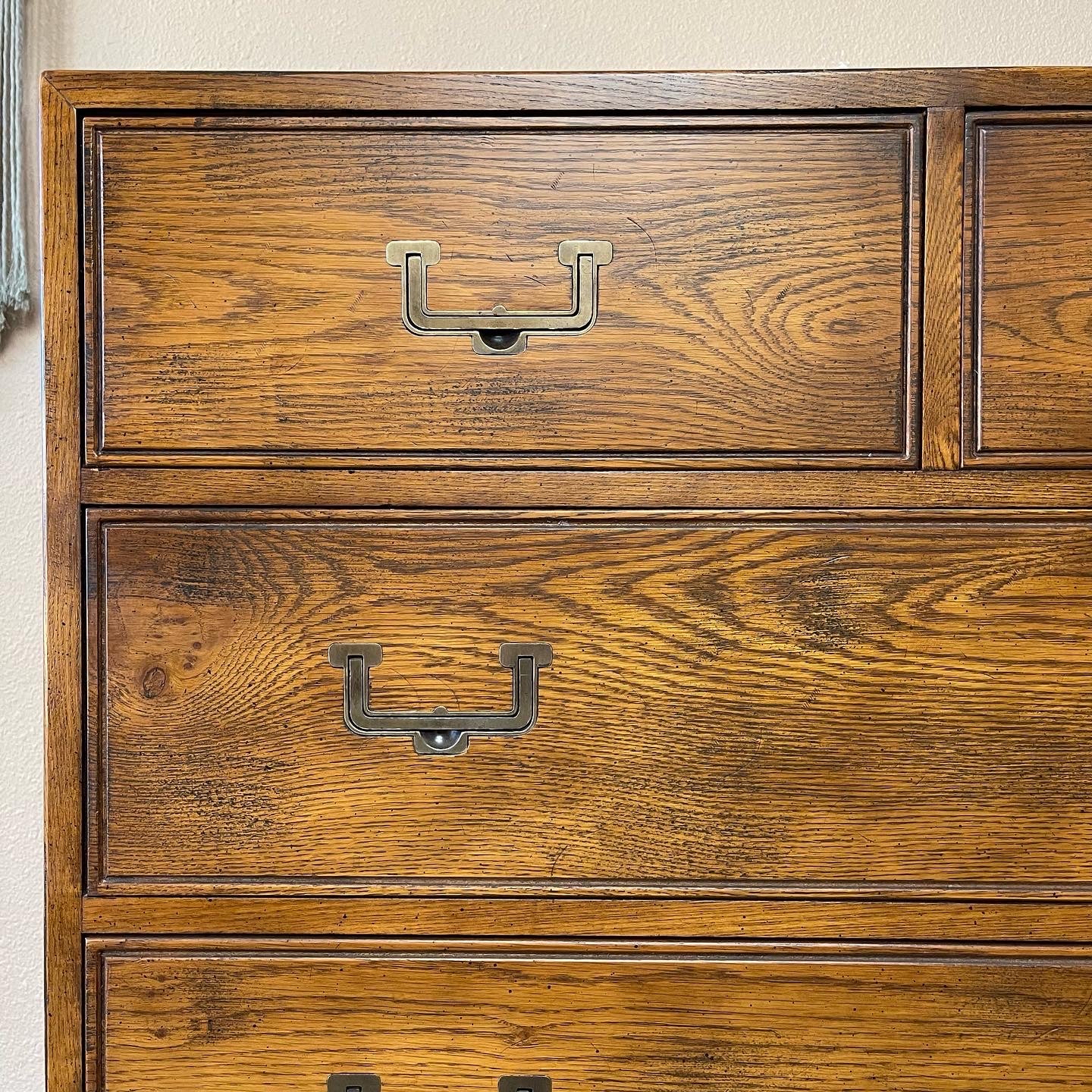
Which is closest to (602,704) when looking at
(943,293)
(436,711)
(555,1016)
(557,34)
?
(436,711)

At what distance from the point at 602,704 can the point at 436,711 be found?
110 millimetres

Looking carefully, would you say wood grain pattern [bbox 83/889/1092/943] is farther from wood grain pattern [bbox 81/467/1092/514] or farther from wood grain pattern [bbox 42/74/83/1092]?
wood grain pattern [bbox 81/467/1092/514]

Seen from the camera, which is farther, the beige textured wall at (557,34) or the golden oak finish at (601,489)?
the beige textured wall at (557,34)

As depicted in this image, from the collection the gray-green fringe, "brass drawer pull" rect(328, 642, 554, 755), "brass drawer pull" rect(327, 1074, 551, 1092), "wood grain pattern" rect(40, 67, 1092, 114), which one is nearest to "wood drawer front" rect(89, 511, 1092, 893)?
"brass drawer pull" rect(328, 642, 554, 755)

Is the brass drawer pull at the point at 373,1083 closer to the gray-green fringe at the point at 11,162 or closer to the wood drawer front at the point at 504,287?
the wood drawer front at the point at 504,287

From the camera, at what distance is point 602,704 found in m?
0.65

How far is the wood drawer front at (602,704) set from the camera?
2.11 feet

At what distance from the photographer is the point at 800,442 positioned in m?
0.64

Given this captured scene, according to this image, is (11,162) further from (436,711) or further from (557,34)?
(436,711)

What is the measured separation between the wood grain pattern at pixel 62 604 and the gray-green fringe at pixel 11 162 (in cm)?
47

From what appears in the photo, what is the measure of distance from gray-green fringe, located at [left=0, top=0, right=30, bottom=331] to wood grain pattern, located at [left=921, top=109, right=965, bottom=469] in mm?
900

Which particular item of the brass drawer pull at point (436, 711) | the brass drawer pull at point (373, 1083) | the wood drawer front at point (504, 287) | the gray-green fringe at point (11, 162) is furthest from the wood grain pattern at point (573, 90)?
the brass drawer pull at point (373, 1083)

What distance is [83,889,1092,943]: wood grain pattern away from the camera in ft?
2.11

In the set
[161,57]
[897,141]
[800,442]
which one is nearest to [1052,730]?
[800,442]
